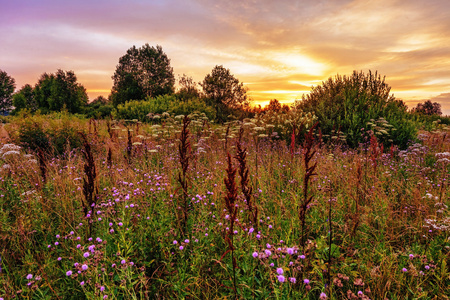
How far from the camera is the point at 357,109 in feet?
32.7

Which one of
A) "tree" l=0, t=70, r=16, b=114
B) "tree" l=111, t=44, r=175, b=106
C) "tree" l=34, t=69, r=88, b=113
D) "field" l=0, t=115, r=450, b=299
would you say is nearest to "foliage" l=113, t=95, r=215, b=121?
"field" l=0, t=115, r=450, b=299

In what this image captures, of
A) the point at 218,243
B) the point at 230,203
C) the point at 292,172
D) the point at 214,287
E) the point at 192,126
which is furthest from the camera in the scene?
the point at 192,126

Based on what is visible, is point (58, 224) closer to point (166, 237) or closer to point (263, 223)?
point (166, 237)

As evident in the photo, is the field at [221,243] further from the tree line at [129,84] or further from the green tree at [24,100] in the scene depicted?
the green tree at [24,100]

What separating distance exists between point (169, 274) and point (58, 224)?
2249mm

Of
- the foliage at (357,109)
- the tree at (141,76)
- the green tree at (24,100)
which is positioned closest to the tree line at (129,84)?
the tree at (141,76)

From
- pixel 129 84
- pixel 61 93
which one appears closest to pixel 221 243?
pixel 129 84

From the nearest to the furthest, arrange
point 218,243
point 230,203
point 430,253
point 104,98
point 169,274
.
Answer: point 230,203
point 169,274
point 430,253
point 218,243
point 104,98

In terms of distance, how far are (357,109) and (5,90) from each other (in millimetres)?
82473

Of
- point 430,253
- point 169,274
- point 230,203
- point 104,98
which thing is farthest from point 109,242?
point 104,98

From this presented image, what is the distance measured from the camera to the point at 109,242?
9.20 ft

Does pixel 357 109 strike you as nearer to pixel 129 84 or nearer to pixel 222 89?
pixel 222 89

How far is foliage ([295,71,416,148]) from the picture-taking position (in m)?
9.34

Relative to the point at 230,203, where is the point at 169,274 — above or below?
below
